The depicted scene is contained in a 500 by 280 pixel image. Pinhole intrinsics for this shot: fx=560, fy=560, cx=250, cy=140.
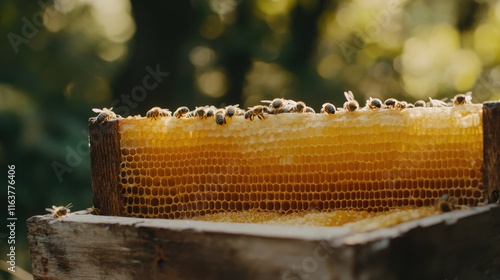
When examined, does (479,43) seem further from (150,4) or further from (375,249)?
(375,249)

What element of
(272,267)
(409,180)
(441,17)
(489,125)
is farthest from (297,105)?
(441,17)

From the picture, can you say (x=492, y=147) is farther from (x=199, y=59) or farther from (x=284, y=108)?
(x=199, y=59)

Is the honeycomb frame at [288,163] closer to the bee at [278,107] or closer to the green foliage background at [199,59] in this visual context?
the bee at [278,107]

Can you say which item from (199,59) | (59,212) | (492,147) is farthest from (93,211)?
(199,59)

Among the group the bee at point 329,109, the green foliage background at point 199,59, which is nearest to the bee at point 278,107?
the bee at point 329,109

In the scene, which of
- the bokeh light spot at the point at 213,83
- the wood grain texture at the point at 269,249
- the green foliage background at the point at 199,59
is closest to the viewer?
the wood grain texture at the point at 269,249

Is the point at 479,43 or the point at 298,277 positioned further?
the point at 479,43

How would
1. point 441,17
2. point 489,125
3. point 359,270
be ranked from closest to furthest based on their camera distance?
point 359,270
point 489,125
point 441,17

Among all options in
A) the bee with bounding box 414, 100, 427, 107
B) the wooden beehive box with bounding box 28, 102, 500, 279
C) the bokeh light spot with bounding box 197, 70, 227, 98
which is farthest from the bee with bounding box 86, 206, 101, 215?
the bokeh light spot with bounding box 197, 70, 227, 98
